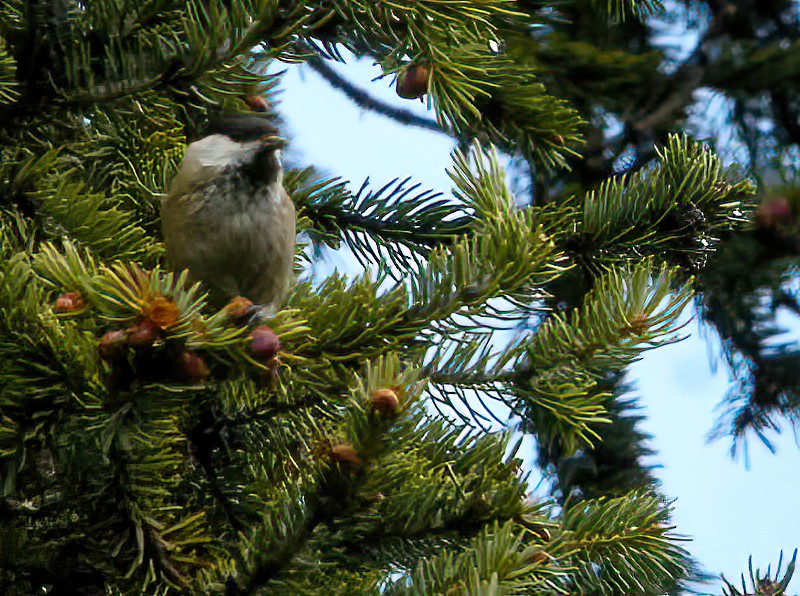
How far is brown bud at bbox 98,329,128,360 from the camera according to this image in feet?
2.45

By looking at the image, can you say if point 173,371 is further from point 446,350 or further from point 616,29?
point 616,29

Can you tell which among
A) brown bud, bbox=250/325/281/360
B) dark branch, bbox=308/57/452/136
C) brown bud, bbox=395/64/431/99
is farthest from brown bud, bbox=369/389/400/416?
dark branch, bbox=308/57/452/136

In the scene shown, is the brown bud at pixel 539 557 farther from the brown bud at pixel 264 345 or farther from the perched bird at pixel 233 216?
the perched bird at pixel 233 216

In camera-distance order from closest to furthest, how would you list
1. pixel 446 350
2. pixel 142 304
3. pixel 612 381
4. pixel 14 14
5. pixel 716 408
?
pixel 142 304 → pixel 446 350 → pixel 14 14 → pixel 612 381 → pixel 716 408

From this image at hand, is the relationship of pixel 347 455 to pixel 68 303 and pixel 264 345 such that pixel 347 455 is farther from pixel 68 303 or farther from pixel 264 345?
pixel 68 303

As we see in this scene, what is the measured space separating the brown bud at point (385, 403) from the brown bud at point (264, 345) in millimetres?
127

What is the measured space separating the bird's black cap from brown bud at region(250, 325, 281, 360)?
0.49 m

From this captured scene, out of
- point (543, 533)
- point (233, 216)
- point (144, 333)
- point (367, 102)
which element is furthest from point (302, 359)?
point (367, 102)

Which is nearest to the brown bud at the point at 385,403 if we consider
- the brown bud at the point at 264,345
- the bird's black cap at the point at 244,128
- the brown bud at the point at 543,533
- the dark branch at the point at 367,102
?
the brown bud at the point at 264,345

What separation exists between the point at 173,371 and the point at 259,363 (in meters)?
0.08

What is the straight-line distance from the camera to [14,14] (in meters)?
1.10

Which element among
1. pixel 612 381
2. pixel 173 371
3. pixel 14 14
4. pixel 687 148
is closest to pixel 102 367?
pixel 173 371

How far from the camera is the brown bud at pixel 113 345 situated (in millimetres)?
747

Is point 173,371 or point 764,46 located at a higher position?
point 764,46
